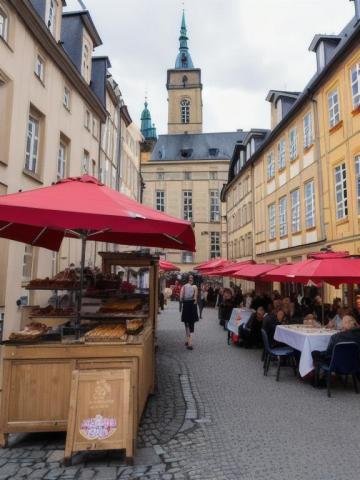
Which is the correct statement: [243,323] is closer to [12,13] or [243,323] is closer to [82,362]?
[82,362]

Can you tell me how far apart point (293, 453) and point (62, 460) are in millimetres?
2446

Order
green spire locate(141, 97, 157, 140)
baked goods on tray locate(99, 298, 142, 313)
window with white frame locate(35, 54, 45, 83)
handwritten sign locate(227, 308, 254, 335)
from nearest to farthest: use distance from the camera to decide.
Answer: baked goods on tray locate(99, 298, 142, 313)
handwritten sign locate(227, 308, 254, 335)
window with white frame locate(35, 54, 45, 83)
green spire locate(141, 97, 157, 140)

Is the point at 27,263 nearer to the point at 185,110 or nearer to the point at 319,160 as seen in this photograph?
the point at 319,160

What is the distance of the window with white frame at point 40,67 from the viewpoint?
12.2 meters

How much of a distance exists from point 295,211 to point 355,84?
7.00m

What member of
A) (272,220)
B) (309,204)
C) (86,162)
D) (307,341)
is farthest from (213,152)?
(307,341)

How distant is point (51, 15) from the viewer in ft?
43.7

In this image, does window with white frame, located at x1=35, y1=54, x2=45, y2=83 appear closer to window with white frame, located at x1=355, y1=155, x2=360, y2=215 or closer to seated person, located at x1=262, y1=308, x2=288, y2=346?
seated person, located at x1=262, y1=308, x2=288, y2=346

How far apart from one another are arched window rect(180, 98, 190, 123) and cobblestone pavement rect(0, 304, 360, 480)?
65.1 m

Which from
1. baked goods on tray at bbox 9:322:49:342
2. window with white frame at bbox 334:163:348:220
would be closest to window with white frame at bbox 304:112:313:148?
window with white frame at bbox 334:163:348:220

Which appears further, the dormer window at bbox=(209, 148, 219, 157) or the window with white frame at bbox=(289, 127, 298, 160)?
the dormer window at bbox=(209, 148, 219, 157)

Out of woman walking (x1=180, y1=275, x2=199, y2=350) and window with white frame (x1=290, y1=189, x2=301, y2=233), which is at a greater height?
window with white frame (x1=290, y1=189, x2=301, y2=233)

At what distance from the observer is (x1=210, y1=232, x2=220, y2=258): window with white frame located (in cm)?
5697

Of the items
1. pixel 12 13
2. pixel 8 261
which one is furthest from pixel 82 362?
pixel 12 13
